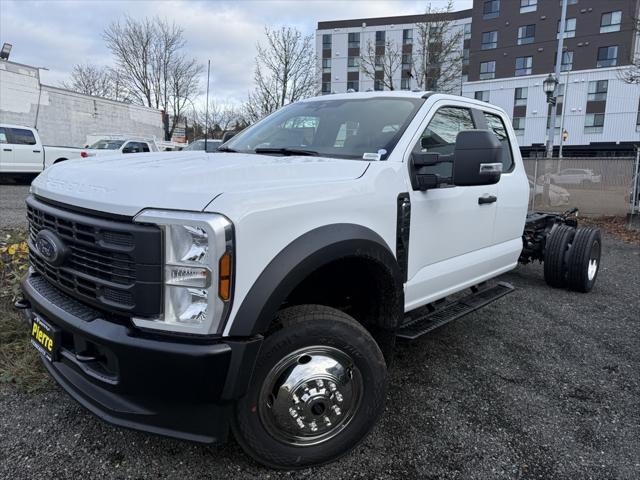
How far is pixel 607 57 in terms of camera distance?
132 feet

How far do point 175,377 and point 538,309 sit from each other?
13.8 feet

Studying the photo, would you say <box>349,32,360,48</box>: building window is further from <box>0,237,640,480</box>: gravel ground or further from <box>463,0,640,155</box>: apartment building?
<box>0,237,640,480</box>: gravel ground

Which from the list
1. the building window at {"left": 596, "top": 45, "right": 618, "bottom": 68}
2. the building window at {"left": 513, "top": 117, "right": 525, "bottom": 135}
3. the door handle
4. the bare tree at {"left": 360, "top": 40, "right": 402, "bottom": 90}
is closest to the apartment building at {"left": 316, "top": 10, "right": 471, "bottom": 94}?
the bare tree at {"left": 360, "top": 40, "right": 402, "bottom": 90}

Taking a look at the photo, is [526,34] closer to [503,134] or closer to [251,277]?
[503,134]

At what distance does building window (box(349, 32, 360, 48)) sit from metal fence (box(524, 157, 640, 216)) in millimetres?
51524

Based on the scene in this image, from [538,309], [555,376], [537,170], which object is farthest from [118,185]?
[537,170]

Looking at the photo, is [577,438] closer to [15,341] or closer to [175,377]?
[175,377]

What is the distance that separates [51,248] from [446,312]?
8.21 ft

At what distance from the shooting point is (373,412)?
237cm

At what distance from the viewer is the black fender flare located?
1.88m

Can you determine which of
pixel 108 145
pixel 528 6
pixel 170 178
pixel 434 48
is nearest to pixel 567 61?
pixel 528 6

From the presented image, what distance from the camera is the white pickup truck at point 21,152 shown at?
584 inches

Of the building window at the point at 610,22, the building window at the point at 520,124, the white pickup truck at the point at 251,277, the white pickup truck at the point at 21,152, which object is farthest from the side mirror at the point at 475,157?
the building window at the point at 610,22

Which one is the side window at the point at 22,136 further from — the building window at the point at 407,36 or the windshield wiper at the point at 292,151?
the building window at the point at 407,36
